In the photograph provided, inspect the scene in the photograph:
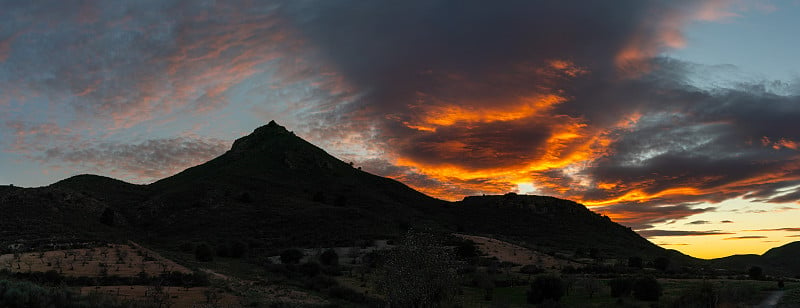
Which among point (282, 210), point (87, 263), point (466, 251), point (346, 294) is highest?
point (282, 210)

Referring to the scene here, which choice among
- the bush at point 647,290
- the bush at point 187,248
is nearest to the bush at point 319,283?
the bush at point 647,290

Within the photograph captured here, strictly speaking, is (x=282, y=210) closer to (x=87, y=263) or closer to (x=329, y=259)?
(x=329, y=259)

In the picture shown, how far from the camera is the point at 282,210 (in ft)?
311

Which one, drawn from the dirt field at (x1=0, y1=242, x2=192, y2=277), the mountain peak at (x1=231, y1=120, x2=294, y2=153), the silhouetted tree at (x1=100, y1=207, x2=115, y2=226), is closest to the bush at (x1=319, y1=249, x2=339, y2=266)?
the dirt field at (x1=0, y1=242, x2=192, y2=277)

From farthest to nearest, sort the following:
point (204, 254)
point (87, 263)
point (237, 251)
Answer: point (237, 251)
point (204, 254)
point (87, 263)

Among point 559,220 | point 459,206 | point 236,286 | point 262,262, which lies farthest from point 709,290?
point 459,206

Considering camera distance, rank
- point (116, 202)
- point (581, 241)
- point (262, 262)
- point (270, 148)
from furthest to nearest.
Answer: point (270, 148), point (116, 202), point (581, 241), point (262, 262)

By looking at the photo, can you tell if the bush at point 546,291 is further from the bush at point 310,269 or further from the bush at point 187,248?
the bush at point 187,248

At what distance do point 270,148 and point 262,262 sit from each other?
10292 centimetres

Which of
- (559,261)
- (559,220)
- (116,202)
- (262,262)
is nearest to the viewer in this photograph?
(262,262)

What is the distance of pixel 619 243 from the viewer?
105812 mm

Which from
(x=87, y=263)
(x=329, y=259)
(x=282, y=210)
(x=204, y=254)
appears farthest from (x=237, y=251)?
(x=282, y=210)

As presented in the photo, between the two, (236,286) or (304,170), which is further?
(304,170)

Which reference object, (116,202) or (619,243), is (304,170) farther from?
(619,243)
